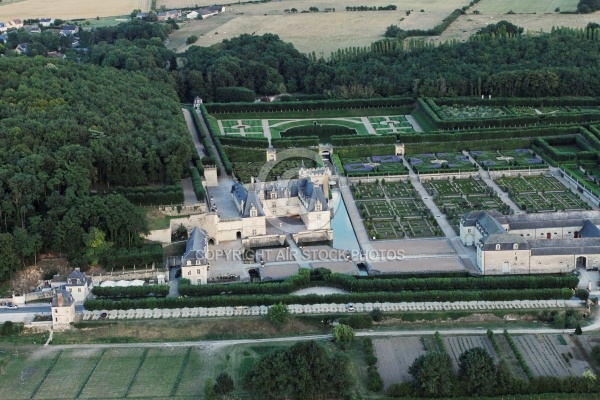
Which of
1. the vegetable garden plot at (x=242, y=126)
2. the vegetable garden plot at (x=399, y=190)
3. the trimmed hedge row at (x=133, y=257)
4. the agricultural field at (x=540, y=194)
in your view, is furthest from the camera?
the vegetable garden plot at (x=242, y=126)

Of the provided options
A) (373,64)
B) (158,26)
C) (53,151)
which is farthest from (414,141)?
(158,26)

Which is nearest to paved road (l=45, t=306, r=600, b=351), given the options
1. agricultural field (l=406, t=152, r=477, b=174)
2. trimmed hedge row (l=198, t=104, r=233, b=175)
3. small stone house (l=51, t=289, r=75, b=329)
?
small stone house (l=51, t=289, r=75, b=329)

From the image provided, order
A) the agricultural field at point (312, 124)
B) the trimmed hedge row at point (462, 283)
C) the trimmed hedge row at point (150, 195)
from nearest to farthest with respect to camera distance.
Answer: the trimmed hedge row at point (462, 283) < the trimmed hedge row at point (150, 195) < the agricultural field at point (312, 124)

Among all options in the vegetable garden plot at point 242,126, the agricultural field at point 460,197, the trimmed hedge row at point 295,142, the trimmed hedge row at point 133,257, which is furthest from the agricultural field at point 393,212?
the vegetable garden plot at point 242,126

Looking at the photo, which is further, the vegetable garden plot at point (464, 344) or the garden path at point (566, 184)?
the garden path at point (566, 184)

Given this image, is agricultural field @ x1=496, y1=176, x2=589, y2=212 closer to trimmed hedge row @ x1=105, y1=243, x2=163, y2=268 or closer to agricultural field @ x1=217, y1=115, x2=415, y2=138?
agricultural field @ x1=217, y1=115, x2=415, y2=138

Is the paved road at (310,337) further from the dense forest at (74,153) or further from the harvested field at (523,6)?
the harvested field at (523,6)

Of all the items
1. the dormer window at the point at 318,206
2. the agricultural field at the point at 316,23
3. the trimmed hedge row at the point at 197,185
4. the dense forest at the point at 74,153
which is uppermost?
the dense forest at the point at 74,153
